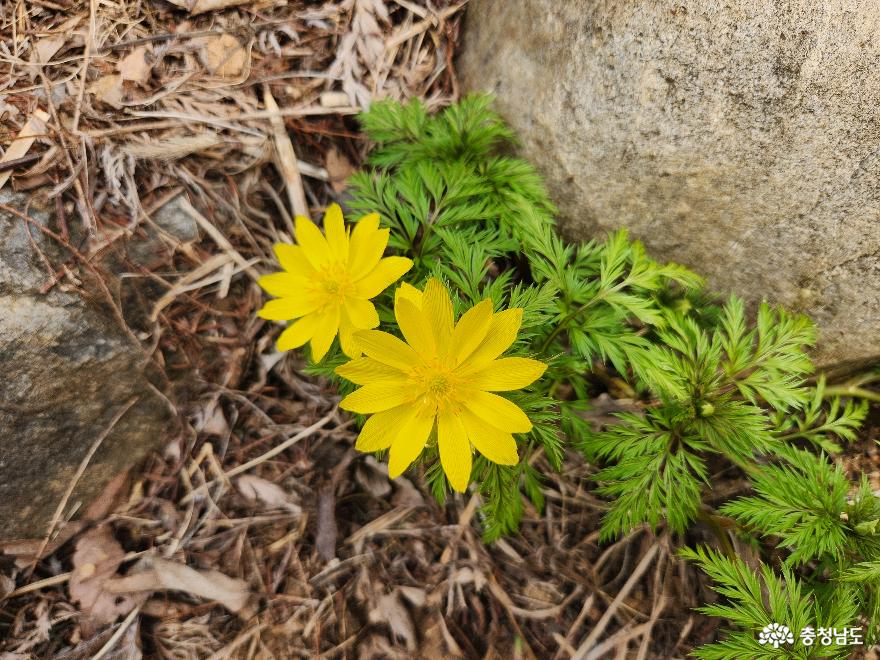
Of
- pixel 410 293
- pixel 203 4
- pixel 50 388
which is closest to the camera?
pixel 410 293

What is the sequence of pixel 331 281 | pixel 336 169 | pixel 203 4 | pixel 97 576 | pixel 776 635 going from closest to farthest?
pixel 776 635, pixel 331 281, pixel 97 576, pixel 203 4, pixel 336 169

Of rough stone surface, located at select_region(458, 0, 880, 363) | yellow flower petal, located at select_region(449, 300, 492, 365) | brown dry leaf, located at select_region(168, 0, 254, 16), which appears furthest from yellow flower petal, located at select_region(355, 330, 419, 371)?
brown dry leaf, located at select_region(168, 0, 254, 16)

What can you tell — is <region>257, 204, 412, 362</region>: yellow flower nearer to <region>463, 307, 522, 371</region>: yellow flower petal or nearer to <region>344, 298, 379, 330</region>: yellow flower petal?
<region>344, 298, 379, 330</region>: yellow flower petal

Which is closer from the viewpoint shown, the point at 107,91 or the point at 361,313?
the point at 361,313

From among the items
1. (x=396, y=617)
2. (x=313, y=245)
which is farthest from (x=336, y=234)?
(x=396, y=617)

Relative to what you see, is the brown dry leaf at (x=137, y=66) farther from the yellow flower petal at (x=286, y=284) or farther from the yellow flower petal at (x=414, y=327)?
the yellow flower petal at (x=414, y=327)

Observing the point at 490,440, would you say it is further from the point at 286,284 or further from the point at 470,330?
the point at 286,284

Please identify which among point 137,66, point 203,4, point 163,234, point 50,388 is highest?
point 203,4

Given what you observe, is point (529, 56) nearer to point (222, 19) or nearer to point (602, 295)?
point (602, 295)
